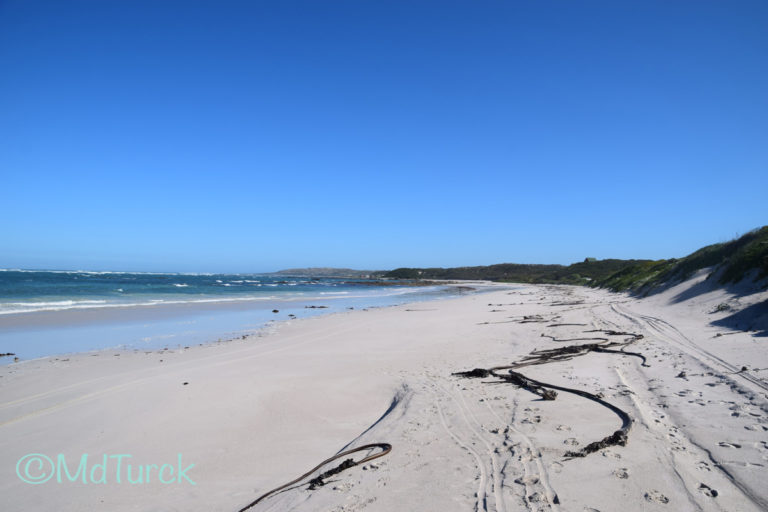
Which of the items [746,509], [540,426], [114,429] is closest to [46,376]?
[114,429]

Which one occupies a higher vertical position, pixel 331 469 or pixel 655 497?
pixel 655 497

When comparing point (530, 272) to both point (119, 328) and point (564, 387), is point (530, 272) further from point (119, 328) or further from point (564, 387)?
point (564, 387)

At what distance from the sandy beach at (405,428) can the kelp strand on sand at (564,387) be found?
71mm

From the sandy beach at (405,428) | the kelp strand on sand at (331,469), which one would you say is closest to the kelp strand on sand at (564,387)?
the sandy beach at (405,428)

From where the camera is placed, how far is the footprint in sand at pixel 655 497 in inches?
99.3

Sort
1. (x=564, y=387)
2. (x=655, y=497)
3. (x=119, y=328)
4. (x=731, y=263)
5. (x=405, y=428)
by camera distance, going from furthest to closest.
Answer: (x=119, y=328), (x=731, y=263), (x=564, y=387), (x=405, y=428), (x=655, y=497)

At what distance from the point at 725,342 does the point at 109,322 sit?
18.0 metres

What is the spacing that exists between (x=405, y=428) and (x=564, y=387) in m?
2.34

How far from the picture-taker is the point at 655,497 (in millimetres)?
2568

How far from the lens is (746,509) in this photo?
2361mm

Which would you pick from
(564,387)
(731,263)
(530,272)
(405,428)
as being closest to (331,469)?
(405,428)

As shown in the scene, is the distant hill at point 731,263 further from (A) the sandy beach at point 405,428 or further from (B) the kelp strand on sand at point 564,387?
(B) the kelp strand on sand at point 564,387

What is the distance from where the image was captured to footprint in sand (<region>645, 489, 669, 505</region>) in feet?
8.28

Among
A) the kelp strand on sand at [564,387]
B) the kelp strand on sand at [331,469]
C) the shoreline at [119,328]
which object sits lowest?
the shoreline at [119,328]
